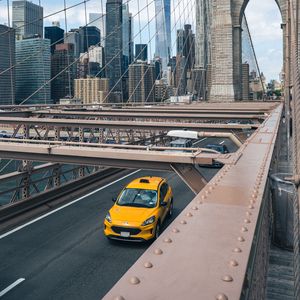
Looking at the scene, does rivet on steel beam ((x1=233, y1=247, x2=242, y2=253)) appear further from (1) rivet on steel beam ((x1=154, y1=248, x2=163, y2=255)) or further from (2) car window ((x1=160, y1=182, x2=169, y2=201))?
(2) car window ((x1=160, y1=182, x2=169, y2=201))

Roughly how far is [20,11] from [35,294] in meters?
33.6

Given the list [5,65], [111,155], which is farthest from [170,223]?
[5,65]

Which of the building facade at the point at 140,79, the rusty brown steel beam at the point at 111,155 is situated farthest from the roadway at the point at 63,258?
the building facade at the point at 140,79

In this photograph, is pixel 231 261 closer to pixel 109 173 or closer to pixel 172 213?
pixel 172 213

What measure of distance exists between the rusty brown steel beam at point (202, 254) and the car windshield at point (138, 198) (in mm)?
8080

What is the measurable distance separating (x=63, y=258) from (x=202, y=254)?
26.4 feet

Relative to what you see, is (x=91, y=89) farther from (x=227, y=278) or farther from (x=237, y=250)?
(x=227, y=278)

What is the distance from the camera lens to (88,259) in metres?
9.63

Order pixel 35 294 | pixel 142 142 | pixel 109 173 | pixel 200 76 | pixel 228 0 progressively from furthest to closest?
pixel 200 76
pixel 228 0
pixel 142 142
pixel 109 173
pixel 35 294

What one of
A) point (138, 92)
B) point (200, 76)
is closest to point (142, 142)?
point (138, 92)

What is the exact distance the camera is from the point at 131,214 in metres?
11.0

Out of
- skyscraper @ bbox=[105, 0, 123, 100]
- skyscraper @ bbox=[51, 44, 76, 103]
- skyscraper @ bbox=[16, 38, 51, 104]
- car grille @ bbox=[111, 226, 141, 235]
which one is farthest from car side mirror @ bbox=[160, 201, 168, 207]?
skyscraper @ bbox=[105, 0, 123, 100]

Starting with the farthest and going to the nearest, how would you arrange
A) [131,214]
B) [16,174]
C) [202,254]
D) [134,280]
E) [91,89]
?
[91,89] < [16,174] < [131,214] < [202,254] < [134,280]

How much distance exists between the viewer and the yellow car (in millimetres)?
10648
